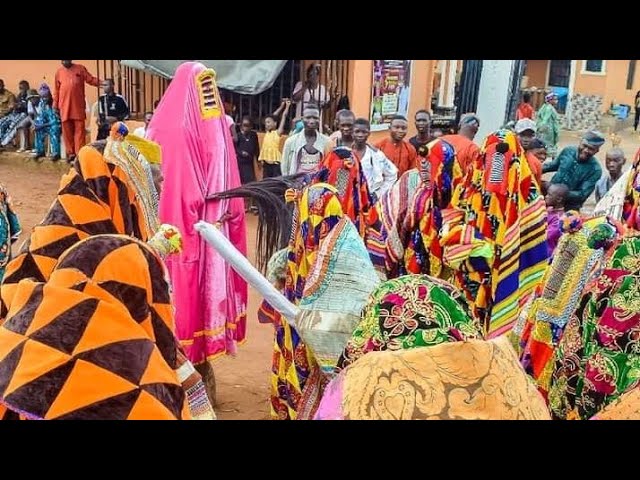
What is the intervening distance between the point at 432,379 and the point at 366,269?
5.85ft

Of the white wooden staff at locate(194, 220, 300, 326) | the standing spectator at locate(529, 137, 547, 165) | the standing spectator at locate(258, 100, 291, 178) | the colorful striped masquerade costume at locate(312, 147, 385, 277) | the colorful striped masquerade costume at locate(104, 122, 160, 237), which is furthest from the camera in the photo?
the standing spectator at locate(258, 100, 291, 178)

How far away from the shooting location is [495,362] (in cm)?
165

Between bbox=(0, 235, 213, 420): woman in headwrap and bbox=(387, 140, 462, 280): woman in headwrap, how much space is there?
8.51ft

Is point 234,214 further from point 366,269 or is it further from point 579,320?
point 579,320

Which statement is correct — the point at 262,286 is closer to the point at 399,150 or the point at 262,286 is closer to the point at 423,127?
the point at 399,150

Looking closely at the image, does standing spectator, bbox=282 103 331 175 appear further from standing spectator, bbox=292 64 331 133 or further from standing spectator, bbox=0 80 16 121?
standing spectator, bbox=0 80 16 121

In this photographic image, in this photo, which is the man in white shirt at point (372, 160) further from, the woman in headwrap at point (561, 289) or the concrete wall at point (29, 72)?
the concrete wall at point (29, 72)

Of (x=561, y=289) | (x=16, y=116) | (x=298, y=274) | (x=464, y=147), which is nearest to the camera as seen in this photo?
(x=561, y=289)

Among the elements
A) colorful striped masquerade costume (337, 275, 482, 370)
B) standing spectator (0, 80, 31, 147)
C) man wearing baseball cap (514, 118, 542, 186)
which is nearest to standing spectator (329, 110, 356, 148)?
man wearing baseball cap (514, 118, 542, 186)

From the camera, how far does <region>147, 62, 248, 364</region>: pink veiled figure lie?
443cm

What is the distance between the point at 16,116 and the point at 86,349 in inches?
535

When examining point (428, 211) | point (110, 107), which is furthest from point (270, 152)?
point (428, 211)

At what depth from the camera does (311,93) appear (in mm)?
10883
